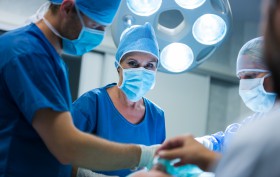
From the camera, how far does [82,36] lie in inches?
56.3

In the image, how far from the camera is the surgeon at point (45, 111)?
1.20m

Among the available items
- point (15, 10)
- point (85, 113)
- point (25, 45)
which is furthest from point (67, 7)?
point (15, 10)

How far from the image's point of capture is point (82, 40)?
1.46 m

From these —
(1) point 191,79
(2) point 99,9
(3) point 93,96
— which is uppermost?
(2) point 99,9

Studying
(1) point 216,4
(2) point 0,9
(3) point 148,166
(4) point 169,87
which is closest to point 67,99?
(3) point 148,166

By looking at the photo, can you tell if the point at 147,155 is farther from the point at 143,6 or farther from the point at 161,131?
the point at 143,6

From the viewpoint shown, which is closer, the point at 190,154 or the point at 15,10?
the point at 190,154

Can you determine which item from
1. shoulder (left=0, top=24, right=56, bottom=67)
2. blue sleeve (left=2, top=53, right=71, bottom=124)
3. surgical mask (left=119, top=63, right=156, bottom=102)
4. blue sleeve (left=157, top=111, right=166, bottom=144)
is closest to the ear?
shoulder (left=0, top=24, right=56, bottom=67)

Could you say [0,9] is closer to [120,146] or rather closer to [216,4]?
[216,4]

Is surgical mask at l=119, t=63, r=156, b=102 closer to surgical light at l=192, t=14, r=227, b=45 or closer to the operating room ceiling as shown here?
surgical light at l=192, t=14, r=227, b=45

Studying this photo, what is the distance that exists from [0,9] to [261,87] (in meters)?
2.05

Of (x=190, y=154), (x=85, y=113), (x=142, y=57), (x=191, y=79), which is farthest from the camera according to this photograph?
(x=191, y=79)

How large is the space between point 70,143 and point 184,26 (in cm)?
98

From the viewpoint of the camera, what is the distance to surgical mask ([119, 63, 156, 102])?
6.64ft
